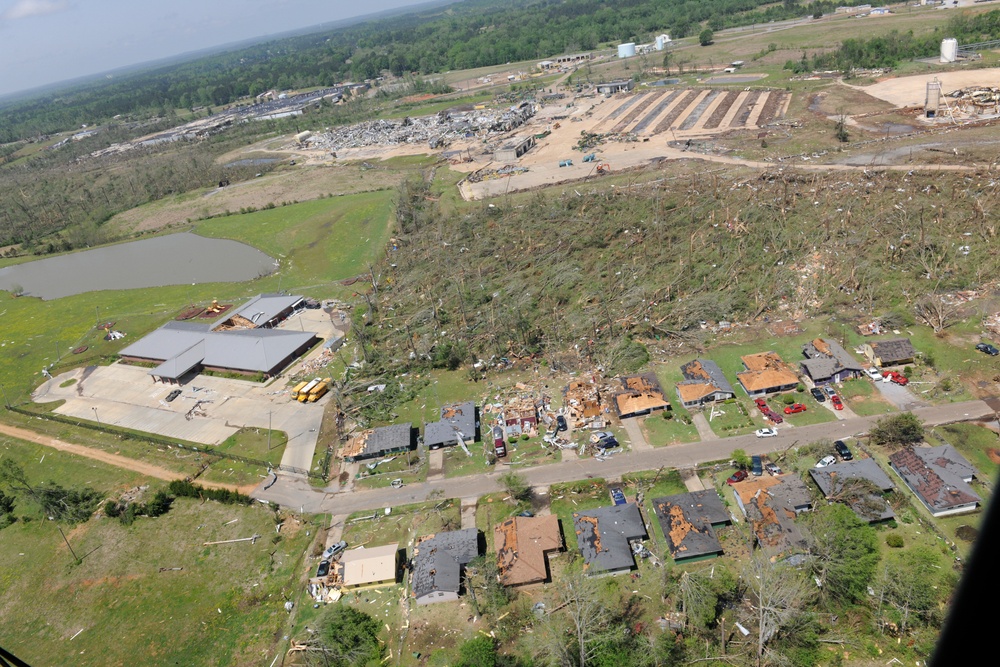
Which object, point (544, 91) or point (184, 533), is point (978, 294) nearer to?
point (184, 533)

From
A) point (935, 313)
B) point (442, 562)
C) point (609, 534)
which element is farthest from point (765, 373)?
point (442, 562)

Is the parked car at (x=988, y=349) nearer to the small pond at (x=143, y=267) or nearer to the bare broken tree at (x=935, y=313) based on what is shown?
the bare broken tree at (x=935, y=313)

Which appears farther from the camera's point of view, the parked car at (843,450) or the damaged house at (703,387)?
the damaged house at (703,387)

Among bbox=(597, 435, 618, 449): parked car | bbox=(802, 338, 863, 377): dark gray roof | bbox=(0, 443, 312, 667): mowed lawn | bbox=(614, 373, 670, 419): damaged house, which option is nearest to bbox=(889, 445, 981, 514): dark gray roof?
bbox=(802, 338, 863, 377): dark gray roof

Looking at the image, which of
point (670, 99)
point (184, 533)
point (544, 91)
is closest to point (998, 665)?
point (184, 533)

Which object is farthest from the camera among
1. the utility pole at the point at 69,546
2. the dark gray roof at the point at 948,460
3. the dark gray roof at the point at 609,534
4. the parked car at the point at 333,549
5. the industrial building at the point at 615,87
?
the industrial building at the point at 615,87

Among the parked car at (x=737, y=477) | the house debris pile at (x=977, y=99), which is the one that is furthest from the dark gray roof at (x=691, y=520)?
the house debris pile at (x=977, y=99)

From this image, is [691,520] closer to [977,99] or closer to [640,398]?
[640,398]
